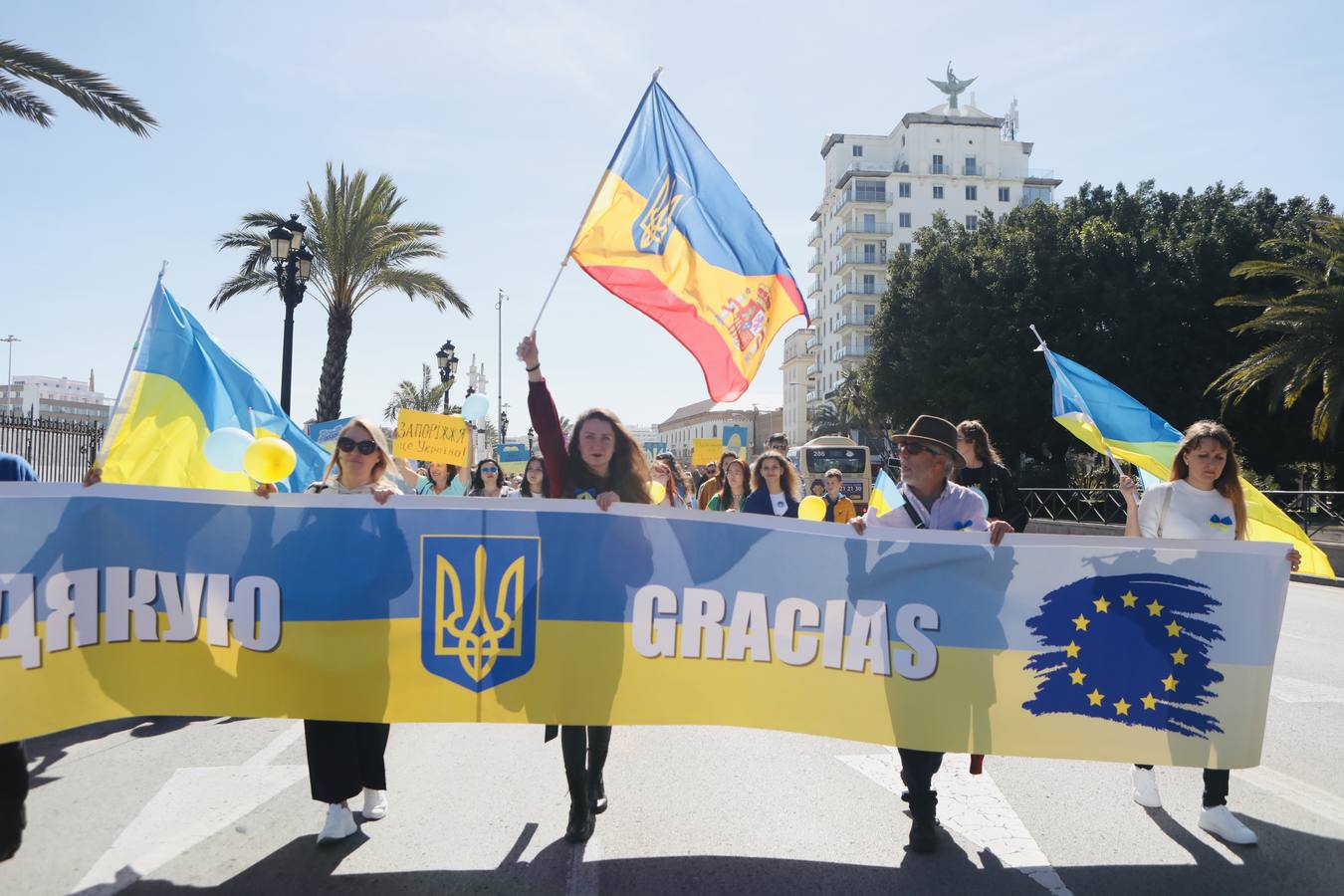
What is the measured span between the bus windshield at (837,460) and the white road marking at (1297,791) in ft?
98.9

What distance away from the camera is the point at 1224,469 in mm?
4758

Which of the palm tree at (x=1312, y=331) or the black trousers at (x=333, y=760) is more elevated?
the palm tree at (x=1312, y=331)

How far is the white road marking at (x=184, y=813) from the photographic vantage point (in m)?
3.92

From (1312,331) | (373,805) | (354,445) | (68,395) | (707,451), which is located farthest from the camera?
(68,395)

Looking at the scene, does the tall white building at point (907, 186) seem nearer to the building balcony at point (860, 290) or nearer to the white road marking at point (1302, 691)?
the building balcony at point (860, 290)

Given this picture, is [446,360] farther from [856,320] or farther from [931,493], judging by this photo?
[856,320]

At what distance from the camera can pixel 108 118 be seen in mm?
12812

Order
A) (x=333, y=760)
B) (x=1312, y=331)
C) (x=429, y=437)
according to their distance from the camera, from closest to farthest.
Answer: (x=333, y=760) < (x=429, y=437) < (x=1312, y=331)

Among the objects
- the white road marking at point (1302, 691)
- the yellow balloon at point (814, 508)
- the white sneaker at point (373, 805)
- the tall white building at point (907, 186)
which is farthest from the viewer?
the tall white building at point (907, 186)

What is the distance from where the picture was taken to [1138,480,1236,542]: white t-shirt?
15.4ft

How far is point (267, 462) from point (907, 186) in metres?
88.1

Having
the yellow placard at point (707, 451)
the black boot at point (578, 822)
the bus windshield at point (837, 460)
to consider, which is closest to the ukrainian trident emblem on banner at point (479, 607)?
the black boot at point (578, 822)

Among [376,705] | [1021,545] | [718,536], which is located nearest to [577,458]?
[718,536]

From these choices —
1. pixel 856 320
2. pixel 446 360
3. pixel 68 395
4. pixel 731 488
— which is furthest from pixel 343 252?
A: pixel 68 395
